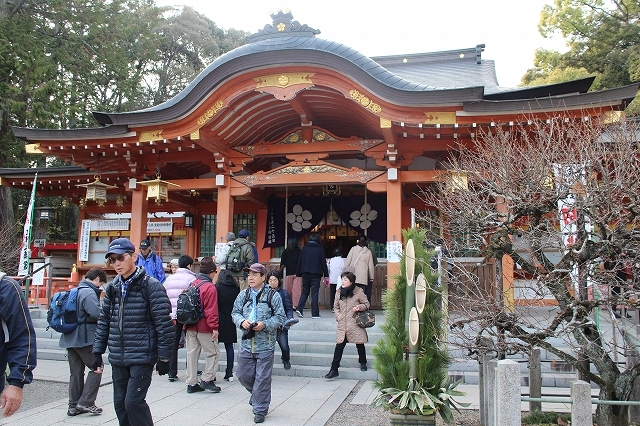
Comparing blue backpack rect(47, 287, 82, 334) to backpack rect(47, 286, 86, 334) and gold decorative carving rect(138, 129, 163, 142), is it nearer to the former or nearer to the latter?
backpack rect(47, 286, 86, 334)

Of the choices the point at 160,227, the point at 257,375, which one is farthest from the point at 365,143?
the point at 160,227

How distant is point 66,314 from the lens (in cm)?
555

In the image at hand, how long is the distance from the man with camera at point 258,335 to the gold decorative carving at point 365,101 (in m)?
4.70

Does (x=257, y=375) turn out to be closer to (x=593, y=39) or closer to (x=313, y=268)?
(x=313, y=268)

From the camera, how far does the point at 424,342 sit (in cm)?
475

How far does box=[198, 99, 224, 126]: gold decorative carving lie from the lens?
31.9 ft

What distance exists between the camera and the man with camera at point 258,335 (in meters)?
5.17

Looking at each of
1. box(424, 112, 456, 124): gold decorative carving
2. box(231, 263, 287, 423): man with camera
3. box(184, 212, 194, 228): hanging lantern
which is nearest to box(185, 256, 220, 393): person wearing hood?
box(231, 263, 287, 423): man with camera

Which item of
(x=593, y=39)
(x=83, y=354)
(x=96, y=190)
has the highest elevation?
(x=593, y=39)

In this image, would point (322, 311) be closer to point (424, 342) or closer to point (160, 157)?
point (160, 157)

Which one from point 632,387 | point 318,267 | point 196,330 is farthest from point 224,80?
point 632,387

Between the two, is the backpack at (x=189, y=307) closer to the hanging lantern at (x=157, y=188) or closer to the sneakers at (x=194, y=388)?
the sneakers at (x=194, y=388)

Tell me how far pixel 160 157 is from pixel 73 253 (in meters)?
6.98

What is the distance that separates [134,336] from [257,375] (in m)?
1.70
